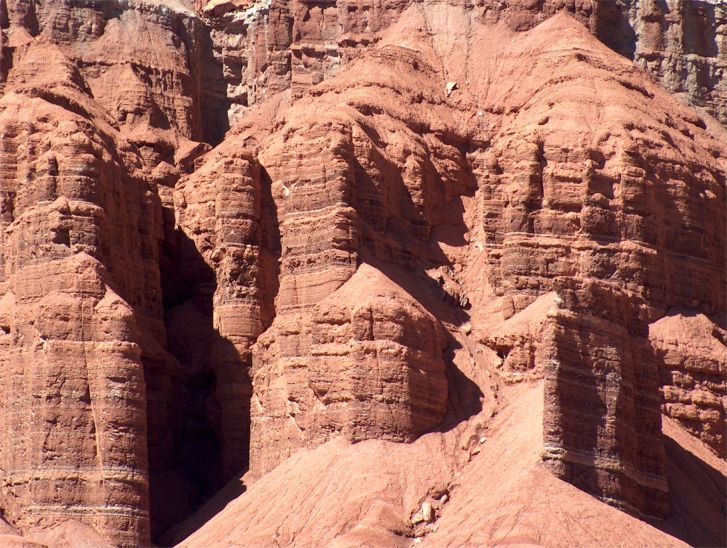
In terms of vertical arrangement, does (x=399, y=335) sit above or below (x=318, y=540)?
above

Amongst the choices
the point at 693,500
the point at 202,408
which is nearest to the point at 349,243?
the point at 202,408

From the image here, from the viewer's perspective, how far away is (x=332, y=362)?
240ft

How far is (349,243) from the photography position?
75750mm

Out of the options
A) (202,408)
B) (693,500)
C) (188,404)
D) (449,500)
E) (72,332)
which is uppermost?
(72,332)

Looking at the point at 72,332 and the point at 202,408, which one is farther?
the point at 202,408

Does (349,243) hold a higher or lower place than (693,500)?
higher

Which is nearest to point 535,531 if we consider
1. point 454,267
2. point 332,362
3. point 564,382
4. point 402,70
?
point 564,382

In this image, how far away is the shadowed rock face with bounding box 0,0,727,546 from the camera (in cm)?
7212

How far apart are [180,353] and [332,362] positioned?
8756 mm

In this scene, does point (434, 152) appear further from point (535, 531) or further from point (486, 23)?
point (535, 531)

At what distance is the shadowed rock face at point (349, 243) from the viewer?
7212 centimetres

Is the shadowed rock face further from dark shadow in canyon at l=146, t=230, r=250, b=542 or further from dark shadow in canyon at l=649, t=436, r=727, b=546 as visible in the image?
dark shadow in canyon at l=649, t=436, r=727, b=546

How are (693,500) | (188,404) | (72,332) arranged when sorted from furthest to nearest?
(188,404) < (693,500) < (72,332)

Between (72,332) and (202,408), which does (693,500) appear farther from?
(72,332)
